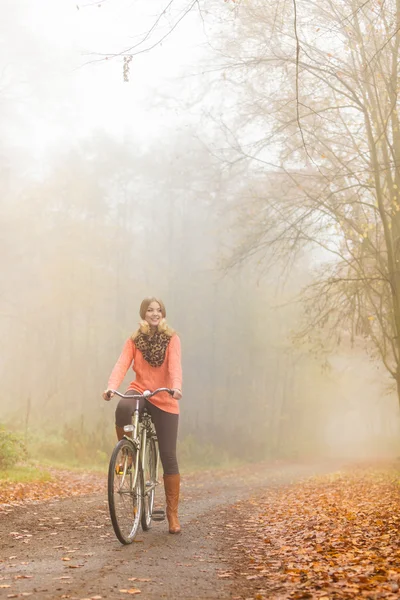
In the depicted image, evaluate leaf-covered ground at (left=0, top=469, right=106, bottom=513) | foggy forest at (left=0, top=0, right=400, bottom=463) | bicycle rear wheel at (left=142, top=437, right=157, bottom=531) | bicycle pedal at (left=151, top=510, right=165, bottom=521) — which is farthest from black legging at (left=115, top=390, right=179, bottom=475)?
foggy forest at (left=0, top=0, right=400, bottom=463)

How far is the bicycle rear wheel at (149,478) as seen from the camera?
6.09 metres

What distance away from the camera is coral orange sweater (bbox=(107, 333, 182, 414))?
600cm

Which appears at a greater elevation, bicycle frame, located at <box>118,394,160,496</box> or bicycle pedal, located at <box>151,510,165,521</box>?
bicycle frame, located at <box>118,394,160,496</box>

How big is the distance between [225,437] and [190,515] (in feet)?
64.5

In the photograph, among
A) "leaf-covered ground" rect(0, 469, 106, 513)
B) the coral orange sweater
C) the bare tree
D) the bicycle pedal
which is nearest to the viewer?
the coral orange sweater

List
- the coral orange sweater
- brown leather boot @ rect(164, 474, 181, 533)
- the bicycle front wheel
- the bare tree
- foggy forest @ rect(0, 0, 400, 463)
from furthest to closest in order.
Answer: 1. foggy forest @ rect(0, 0, 400, 463)
2. the bare tree
3. brown leather boot @ rect(164, 474, 181, 533)
4. the coral orange sweater
5. the bicycle front wheel

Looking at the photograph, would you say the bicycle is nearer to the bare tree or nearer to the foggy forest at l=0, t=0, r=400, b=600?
the foggy forest at l=0, t=0, r=400, b=600

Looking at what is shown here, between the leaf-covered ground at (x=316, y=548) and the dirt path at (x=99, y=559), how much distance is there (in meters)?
0.22

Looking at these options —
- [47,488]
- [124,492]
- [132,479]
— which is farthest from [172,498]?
[47,488]

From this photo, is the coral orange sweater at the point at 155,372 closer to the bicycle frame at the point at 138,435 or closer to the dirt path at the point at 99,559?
the bicycle frame at the point at 138,435

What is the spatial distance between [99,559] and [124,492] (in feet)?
2.56

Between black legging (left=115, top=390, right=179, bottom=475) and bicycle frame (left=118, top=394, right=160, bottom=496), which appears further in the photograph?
black legging (left=115, top=390, right=179, bottom=475)

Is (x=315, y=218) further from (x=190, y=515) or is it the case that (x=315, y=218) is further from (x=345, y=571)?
(x=345, y=571)

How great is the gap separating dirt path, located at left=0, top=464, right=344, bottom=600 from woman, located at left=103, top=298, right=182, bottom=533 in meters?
0.58
